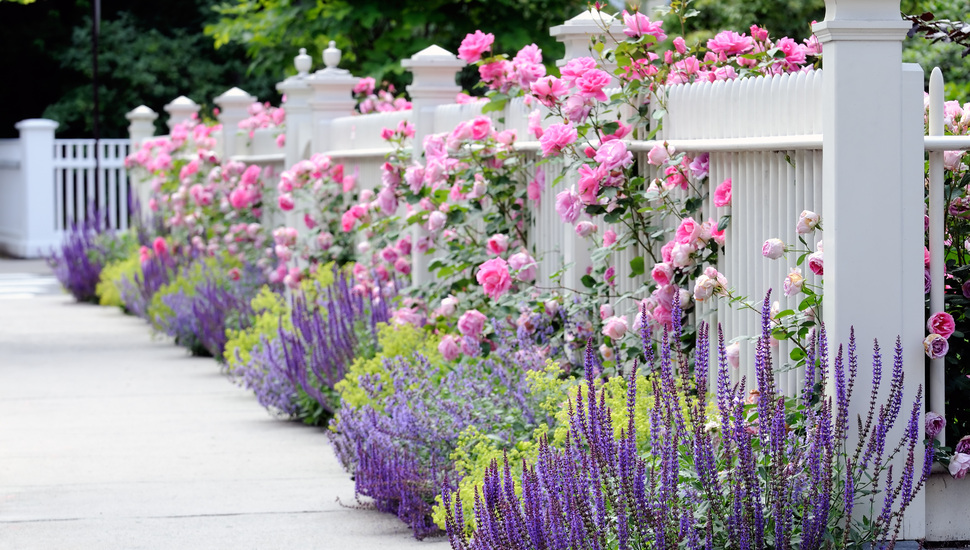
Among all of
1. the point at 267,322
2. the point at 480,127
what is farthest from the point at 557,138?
the point at 267,322

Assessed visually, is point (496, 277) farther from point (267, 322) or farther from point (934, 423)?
point (267, 322)

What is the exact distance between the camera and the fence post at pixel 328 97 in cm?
930

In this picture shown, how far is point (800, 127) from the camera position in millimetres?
3816

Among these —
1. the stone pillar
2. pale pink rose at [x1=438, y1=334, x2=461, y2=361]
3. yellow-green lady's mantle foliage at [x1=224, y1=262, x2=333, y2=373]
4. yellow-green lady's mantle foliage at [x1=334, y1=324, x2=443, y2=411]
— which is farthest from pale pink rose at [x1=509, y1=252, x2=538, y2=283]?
the stone pillar

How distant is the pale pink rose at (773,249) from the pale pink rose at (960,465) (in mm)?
692

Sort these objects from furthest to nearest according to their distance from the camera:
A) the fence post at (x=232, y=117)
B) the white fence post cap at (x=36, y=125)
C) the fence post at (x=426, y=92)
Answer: the white fence post cap at (x=36, y=125) < the fence post at (x=232, y=117) < the fence post at (x=426, y=92)

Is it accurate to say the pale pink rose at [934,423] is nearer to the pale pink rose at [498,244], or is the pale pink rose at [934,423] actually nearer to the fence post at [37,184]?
the pale pink rose at [498,244]

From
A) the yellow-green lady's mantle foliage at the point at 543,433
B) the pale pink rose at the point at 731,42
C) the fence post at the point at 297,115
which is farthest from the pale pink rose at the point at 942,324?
the fence post at the point at 297,115

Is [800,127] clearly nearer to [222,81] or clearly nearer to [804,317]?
[804,317]

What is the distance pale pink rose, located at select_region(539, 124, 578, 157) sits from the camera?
5.04 meters

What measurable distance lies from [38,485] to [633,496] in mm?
3310

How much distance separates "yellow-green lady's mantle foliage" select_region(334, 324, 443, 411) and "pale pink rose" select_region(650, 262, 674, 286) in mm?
1516

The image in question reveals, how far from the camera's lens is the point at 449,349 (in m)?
5.74

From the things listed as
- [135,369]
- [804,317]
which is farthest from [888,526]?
[135,369]
